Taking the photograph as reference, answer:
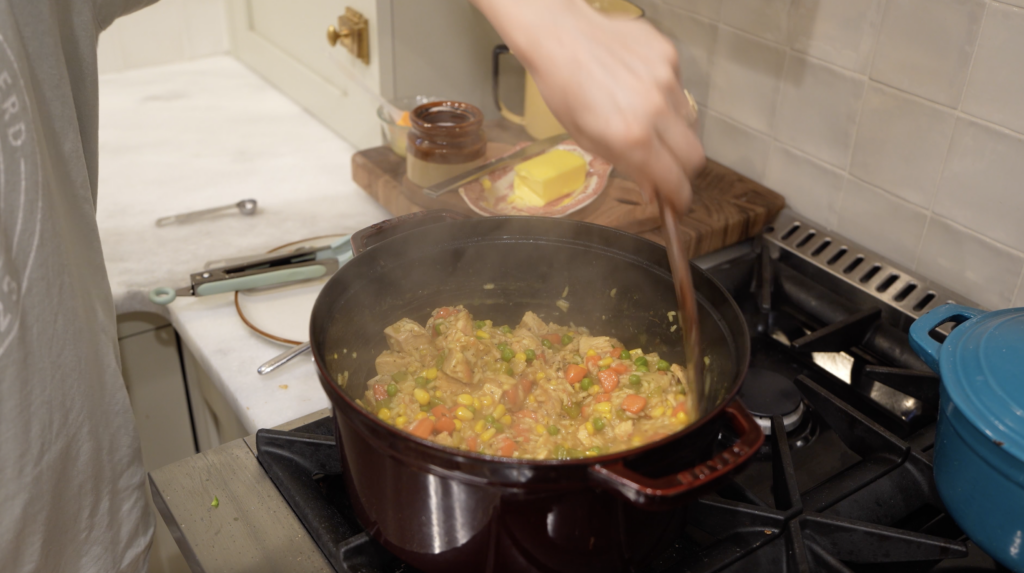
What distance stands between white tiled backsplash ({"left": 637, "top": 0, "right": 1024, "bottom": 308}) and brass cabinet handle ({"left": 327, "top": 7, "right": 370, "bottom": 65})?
648 mm

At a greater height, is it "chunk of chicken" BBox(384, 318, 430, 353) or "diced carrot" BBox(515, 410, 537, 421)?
"chunk of chicken" BBox(384, 318, 430, 353)

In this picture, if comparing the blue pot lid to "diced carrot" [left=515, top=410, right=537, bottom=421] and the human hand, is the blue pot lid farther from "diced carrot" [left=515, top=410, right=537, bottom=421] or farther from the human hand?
"diced carrot" [left=515, top=410, right=537, bottom=421]

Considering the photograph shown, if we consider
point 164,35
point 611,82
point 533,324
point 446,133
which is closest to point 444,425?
point 533,324

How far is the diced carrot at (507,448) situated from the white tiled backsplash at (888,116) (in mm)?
807

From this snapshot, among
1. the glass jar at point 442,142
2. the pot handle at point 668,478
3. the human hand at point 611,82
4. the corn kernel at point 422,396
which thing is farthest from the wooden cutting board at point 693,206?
the pot handle at point 668,478

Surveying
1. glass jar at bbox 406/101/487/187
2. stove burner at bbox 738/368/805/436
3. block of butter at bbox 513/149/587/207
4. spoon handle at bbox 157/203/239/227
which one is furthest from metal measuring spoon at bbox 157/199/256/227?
stove burner at bbox 738/368/805/436

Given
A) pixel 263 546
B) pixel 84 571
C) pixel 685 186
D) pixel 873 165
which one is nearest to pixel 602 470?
pixel 685 186

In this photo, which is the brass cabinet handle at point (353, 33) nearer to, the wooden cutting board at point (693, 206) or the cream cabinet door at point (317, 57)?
the cream cabinet door at point (317, 57)

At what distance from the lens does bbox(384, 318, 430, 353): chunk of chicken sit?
105 cm

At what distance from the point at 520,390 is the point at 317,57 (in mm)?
1274

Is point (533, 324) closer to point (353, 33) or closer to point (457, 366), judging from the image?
point (457, 366)

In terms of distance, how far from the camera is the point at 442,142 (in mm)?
1516

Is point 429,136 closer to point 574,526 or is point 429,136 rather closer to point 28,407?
point 28,407

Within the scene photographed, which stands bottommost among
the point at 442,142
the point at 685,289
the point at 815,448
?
the point at 815,448
